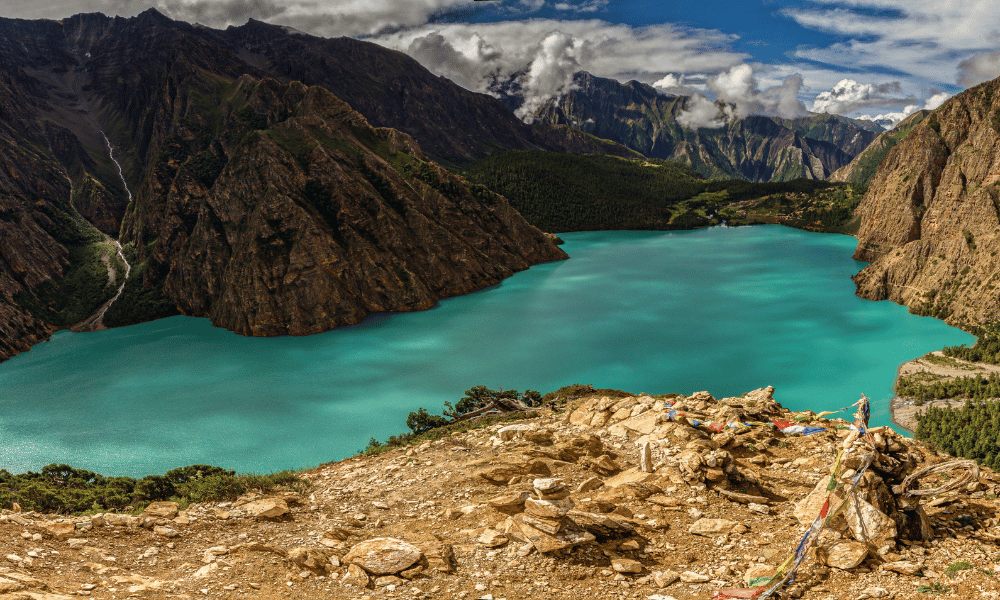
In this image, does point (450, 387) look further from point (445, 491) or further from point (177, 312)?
point (177, 312)

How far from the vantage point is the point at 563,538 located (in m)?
12.7

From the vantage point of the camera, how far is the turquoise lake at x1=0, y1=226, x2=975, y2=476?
1939 inches

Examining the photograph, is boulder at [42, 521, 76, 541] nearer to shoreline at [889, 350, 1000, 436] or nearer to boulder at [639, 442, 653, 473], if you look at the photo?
boulder at [639, 442, 653, 473]

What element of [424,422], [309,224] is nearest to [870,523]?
[424,422]

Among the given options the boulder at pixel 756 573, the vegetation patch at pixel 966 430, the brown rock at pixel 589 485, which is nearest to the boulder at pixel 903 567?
the boulder at pixel 756 573

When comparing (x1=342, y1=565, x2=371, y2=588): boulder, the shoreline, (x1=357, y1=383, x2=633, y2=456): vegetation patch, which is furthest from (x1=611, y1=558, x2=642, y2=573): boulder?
the shoreline

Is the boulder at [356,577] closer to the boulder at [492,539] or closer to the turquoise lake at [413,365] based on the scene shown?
the boulder at [492,539]

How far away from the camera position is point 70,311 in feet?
346

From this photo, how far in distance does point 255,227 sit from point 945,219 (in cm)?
12569

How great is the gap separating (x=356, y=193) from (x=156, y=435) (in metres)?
64.1

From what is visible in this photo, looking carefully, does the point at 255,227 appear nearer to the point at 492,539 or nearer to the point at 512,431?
the point at 512,431

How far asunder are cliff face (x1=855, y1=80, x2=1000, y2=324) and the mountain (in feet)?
256

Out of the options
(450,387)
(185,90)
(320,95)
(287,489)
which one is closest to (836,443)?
(287,489)

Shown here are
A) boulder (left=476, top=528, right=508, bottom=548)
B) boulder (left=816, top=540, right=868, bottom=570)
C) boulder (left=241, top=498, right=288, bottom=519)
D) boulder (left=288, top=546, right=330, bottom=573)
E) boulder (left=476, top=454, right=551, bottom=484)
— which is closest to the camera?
boulder (left=816, top=540, right=868, bottom=570)
